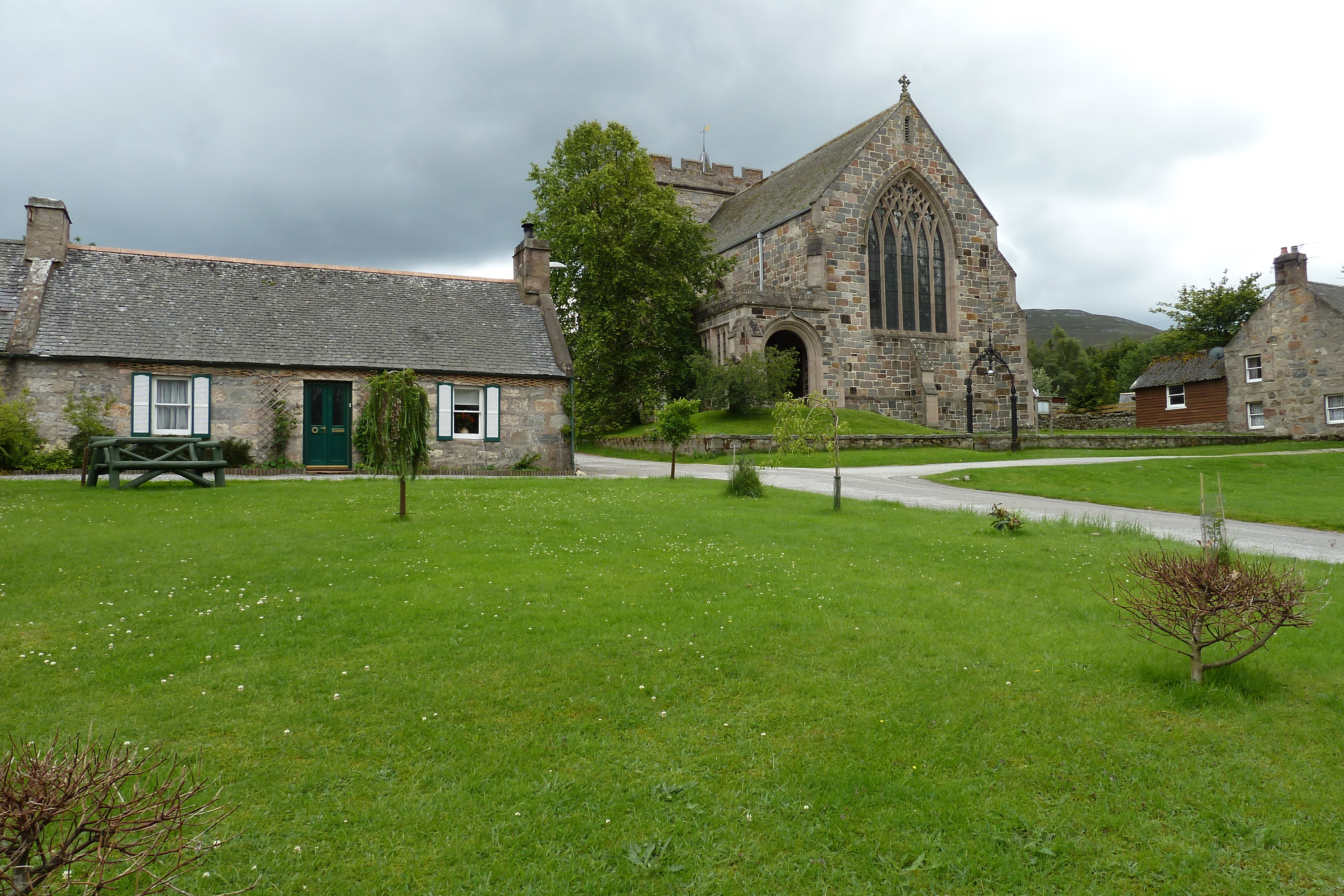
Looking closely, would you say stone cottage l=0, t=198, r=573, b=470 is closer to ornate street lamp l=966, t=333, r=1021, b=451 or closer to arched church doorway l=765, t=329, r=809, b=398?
arched church doorway l=765, t=329, r=809, b=398

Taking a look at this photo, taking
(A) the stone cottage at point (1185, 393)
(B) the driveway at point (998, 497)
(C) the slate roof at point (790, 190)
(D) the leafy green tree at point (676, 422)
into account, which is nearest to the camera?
(B) the driveway at point (998, 497)

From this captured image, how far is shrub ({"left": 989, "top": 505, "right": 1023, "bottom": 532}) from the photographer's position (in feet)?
39.0

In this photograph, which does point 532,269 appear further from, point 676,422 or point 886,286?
point 886,286

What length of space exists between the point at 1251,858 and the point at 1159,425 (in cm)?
5282

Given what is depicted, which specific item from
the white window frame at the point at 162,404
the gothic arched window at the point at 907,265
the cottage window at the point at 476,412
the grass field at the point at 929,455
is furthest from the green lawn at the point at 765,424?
the white window frame at the point at 162,404

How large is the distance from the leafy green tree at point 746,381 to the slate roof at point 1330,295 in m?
26.8

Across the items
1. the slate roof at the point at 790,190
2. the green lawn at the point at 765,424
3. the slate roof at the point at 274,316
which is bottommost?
the green lawn at the point at 765,424

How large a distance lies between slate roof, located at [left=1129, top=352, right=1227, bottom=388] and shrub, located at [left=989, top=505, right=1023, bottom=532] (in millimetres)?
41181

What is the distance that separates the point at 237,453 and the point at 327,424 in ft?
8.37

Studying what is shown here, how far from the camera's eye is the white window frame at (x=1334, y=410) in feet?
128

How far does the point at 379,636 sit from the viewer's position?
6746 millimetres

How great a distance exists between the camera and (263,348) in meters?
23.9

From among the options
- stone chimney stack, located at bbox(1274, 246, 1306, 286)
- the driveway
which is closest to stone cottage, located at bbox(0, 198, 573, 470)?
the driveway

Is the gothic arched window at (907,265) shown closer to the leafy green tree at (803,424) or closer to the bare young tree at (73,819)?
the leafy green tree at (803,424)
